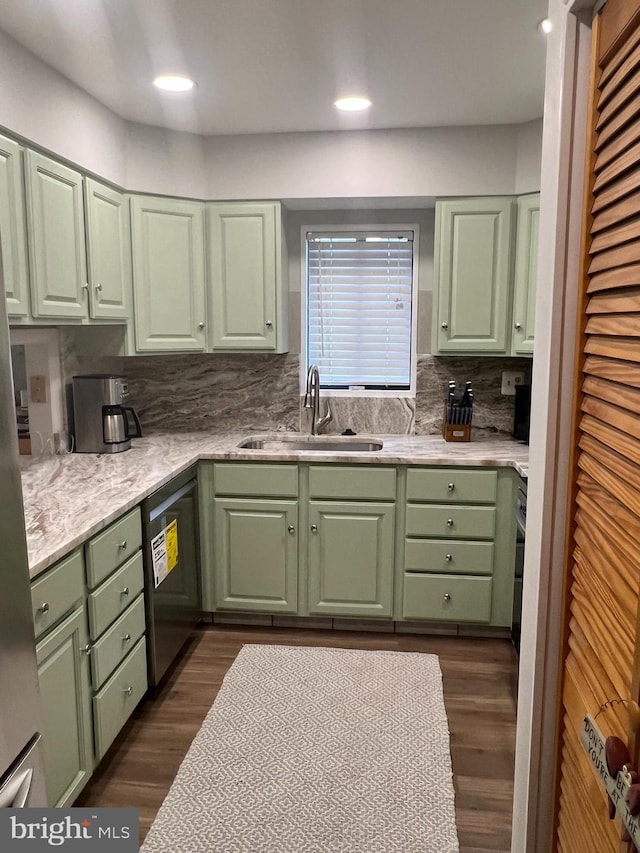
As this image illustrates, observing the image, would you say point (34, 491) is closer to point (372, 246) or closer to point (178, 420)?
point (178, 420)

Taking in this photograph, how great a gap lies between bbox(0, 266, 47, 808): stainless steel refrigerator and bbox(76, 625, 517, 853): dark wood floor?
44.5 inches

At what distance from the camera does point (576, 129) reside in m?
1.09

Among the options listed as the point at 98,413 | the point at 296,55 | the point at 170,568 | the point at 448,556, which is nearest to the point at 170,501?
the point at 170,568

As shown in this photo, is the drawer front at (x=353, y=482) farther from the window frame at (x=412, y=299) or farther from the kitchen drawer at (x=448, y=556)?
the window frame at (x=412, y=299)

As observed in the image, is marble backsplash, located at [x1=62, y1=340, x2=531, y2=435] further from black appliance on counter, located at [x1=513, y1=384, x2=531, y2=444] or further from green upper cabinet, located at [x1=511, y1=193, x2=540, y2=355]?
green upper cabinet, located at [x1=511, y1=193, x2=540, y2=355]

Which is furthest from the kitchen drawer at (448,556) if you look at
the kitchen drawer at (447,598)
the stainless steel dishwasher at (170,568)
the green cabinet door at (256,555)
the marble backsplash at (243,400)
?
the stainless steel dishwasher at (170,568)

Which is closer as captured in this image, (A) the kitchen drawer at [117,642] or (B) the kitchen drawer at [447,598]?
(A) the kitchen drawer at [117,642]

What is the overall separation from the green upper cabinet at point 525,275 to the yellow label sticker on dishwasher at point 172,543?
185 centimetres

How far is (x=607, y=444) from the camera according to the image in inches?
37.4

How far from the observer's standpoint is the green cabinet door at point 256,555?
3133 millimetres

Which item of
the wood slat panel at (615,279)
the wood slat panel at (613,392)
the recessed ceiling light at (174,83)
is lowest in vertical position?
the wood slat panel at (613,392)

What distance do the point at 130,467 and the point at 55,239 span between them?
3.16ft

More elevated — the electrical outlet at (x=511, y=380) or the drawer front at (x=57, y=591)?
the electrical outlet at (x=511, y=380)

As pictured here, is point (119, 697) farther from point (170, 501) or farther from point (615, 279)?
point (615, 279)
